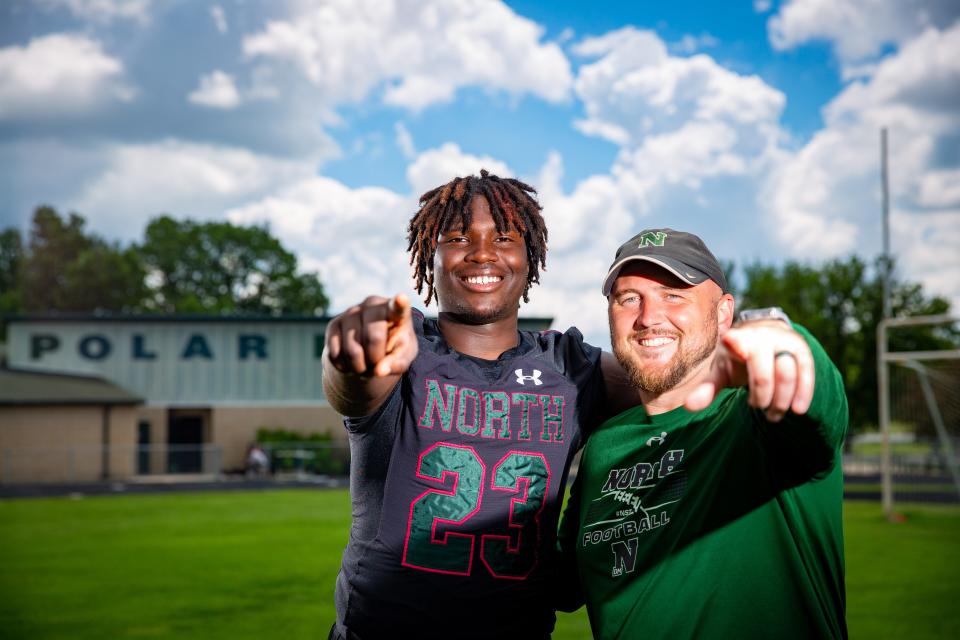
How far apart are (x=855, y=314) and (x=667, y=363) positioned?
4132cm

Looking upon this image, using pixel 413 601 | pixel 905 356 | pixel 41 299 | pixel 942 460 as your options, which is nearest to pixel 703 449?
A: pixel 413 601

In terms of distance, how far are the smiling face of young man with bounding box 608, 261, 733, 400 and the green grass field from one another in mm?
5343

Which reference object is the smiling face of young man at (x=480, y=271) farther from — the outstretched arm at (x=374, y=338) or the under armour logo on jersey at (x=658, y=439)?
the outstretched arm at (x=374, y=338)

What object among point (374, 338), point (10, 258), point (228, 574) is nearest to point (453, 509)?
point (374, 338)

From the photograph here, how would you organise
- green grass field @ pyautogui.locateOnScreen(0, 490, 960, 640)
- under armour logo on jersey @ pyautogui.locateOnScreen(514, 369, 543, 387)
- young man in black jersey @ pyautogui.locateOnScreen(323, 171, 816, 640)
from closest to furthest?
young man in black jersey @ pyautogui.locateOnScreen(323, 171, 816, 640) → under armour logo on jersey @ pyautogui.locateOnScreen(514, 369, 543, 387) → green grass field @ pyautogui.locateOnScreen(0, 490, 960, 640)

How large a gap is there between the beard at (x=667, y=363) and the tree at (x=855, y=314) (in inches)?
1336

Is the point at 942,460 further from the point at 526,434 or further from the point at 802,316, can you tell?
the point at 526,434

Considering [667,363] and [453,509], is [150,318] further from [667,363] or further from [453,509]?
[667,363]

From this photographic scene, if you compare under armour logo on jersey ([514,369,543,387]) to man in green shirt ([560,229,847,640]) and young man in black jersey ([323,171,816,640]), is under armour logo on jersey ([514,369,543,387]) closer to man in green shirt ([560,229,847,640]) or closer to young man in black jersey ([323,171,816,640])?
young man in black jersey ([323,171,816,640])

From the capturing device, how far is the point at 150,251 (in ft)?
213

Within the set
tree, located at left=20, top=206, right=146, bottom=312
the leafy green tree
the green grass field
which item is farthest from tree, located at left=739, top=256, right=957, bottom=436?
the leafy green tree

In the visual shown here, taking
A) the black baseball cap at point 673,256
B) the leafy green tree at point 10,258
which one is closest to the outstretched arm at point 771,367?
the black baseball cap at point 673,256

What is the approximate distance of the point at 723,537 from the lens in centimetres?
268

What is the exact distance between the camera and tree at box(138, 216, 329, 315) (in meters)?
64.8
